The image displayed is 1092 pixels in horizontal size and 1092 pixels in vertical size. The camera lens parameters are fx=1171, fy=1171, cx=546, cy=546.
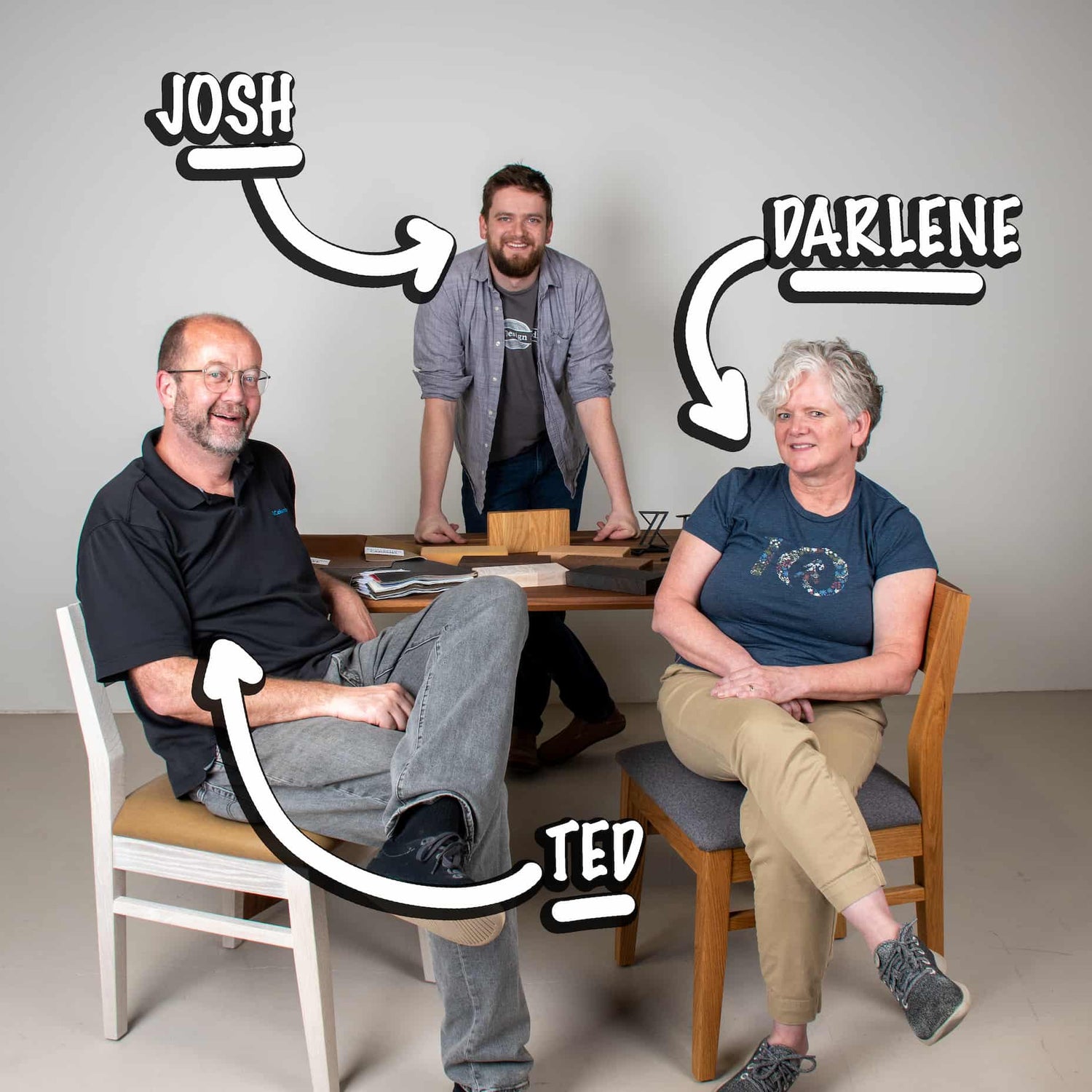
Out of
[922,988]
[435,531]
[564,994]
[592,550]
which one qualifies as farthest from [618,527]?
[922,988]

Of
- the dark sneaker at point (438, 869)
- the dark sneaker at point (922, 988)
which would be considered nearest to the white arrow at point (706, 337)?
the dark sneaker at point (922, 988)

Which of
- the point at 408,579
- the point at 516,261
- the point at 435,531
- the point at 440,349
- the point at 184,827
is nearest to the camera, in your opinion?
the point at 184,827

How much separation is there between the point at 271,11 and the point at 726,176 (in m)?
1.76

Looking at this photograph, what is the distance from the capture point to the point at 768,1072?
2023mm

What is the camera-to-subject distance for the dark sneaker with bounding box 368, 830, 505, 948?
1.52 meters

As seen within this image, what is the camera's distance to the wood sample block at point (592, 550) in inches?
113

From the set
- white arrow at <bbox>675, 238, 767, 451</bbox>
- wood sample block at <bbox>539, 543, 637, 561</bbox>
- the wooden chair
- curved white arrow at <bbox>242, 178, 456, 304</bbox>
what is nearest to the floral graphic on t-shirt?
the wooden chair

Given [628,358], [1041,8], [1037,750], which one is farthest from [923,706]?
[1041,8]

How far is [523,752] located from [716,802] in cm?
159

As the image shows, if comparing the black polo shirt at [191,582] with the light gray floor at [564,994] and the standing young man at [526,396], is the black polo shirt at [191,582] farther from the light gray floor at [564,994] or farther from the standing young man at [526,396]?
the standing young man at [526,396]

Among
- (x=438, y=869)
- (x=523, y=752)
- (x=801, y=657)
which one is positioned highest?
(x=801, y=657)

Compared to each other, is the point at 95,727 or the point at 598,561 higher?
the point at 598,561

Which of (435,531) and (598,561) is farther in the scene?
(435,531)

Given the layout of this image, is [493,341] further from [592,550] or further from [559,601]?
[559,601]
